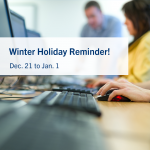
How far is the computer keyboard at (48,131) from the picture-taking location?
0.21 m

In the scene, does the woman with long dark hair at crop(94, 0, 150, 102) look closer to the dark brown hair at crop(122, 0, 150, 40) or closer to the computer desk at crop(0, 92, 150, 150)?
the dark brown hair at crop(122, 0, 150, 40)

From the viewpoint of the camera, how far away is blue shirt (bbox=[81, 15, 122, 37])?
9.20 ft

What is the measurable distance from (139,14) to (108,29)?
157 cm

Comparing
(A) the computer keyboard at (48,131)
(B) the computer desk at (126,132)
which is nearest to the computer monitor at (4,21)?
(A) the computer keyboard at (48,131)

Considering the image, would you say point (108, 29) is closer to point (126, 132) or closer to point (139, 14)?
point (139, 14)

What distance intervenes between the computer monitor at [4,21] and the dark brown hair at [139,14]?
3.36 feet

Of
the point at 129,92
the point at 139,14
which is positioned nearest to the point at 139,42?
the point at 139,14

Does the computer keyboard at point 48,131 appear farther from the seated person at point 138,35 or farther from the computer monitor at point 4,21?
the seated person at point 138,35

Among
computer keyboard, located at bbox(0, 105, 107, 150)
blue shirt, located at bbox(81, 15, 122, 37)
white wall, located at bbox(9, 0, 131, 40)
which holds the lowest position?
computer keyboard, located at bbox(0, 105, 107, 150)

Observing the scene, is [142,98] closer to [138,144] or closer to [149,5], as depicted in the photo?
[138,144]

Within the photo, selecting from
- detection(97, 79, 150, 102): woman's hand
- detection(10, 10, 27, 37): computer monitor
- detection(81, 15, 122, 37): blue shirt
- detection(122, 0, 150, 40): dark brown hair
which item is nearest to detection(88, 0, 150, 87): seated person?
detection(122, 0, 150, 40): dark brown hair

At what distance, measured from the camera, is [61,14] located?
3986 millimetres

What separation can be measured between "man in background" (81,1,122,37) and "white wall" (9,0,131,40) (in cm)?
107

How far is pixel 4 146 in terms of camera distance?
197 millimetres
